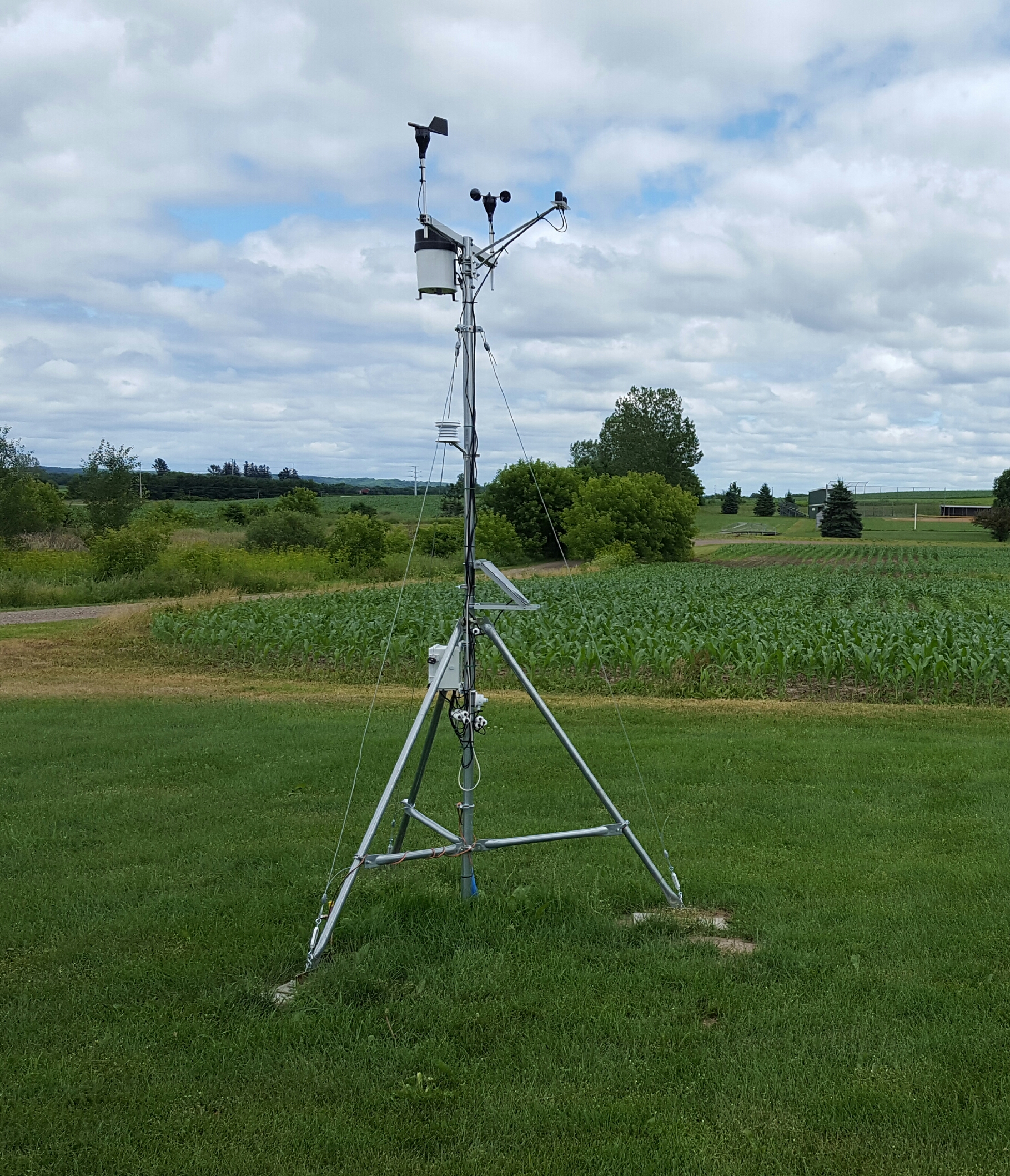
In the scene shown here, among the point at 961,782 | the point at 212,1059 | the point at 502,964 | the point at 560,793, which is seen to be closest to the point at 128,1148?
the point at 212,1059

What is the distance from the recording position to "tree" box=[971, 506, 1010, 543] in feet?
237

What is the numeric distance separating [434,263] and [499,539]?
44881mm

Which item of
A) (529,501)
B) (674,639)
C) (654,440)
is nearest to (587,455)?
(654,440)

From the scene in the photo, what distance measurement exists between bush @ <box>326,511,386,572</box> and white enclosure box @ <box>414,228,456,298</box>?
32.7 m

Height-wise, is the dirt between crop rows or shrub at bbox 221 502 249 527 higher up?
shrub at bbox 221 502 249 527

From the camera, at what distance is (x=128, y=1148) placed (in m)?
3.28

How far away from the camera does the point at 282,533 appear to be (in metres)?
48.2

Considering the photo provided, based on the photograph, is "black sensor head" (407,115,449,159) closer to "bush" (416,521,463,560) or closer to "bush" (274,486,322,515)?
"bush" (416,521,463,560)

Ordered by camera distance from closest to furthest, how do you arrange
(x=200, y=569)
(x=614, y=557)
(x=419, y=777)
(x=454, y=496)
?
1. (x=419, y=777)
2. (x=454, y=496)
3. (x=200, y=569)
4. (x=614, y=557)

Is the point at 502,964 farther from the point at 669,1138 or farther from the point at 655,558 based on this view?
the point at 655,558

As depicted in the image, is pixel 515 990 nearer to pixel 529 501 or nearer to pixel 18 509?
pixel 18 509

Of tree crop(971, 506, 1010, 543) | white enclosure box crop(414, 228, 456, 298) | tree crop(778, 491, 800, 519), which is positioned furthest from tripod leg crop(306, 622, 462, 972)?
tree crop(778, 491, 800, 519)

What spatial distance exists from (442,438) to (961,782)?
5.83m

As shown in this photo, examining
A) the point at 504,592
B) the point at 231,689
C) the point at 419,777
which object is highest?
the point at 504,592
